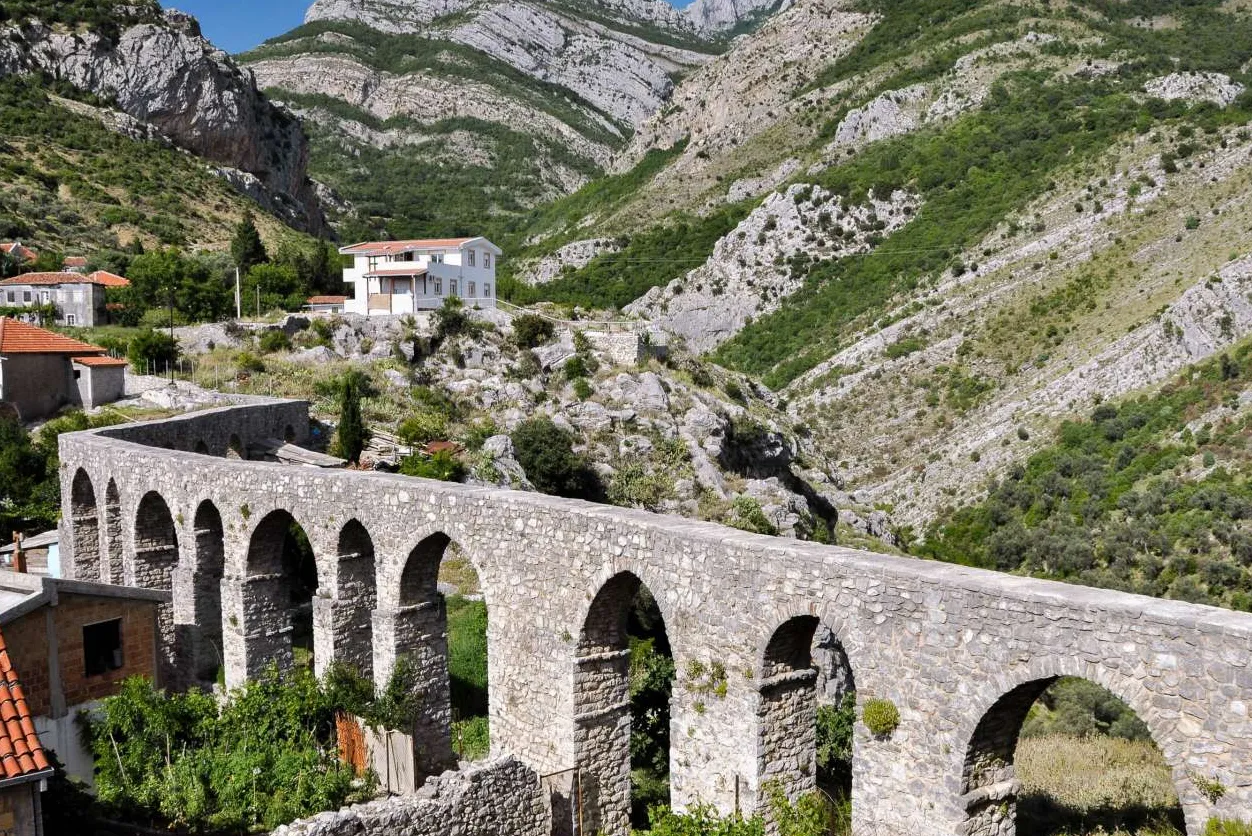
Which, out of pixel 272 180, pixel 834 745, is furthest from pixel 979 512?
pixel 272 180

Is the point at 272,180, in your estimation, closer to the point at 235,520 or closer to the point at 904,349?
the point at 904,349

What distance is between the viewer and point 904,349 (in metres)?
58.2

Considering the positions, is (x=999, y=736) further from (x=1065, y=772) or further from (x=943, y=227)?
(x=943, y=227)

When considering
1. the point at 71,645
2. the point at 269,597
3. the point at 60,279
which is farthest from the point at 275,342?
the point at 71,645

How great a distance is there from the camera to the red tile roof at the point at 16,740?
8.41 metres

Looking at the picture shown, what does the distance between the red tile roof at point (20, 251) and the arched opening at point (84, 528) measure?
114ft

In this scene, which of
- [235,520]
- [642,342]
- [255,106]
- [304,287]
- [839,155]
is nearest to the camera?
[235,520]

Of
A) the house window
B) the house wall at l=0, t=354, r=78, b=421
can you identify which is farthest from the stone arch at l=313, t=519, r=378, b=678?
the house wall at l=0, t=354, r=78, b=421

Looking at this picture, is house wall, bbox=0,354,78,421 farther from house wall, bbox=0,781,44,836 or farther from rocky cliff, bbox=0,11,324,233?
rocky cliff, bbox=0,11,324,233

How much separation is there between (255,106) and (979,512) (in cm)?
7876

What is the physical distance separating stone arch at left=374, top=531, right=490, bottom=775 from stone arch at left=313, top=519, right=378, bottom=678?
3.36ft

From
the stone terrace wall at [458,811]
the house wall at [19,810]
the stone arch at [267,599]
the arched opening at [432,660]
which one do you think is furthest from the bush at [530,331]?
the house wall at [19,810]

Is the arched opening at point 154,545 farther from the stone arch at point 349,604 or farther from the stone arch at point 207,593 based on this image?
the stone arch at point 349,604

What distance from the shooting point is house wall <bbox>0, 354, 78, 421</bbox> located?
3066 centimetres
